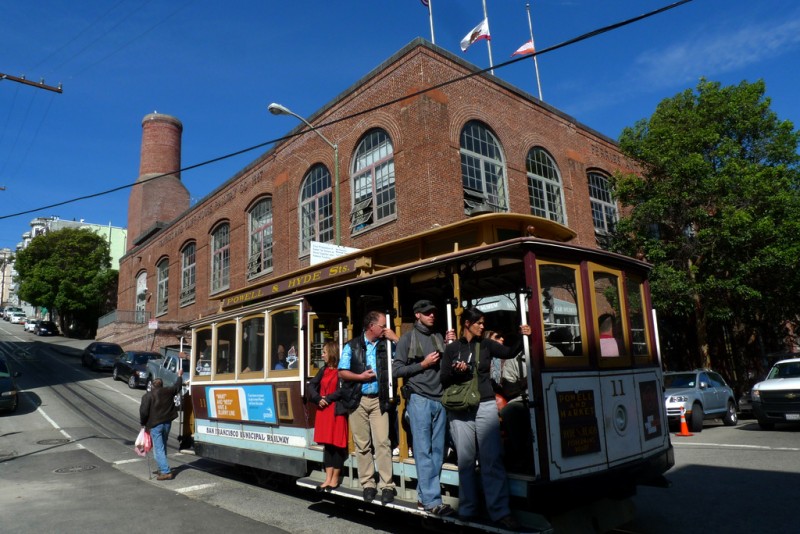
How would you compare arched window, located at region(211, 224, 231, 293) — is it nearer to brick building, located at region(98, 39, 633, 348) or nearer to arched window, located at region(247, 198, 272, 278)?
brick building, located at region(98, 39, 633, 348)

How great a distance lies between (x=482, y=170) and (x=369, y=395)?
14175 mm

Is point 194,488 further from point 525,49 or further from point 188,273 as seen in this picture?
point 188,273

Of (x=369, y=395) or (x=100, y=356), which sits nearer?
(x=369, y=395)

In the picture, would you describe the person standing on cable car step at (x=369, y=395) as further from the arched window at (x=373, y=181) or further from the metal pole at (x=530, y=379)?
the arched window at (x=373, y=181)

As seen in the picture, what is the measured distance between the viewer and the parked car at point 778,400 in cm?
1279

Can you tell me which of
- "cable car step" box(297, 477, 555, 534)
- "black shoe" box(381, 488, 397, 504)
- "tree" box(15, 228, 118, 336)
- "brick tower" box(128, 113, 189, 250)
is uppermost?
"brick tower" box(128, 113, 189, 250)

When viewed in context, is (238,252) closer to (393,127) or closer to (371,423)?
(393,127)

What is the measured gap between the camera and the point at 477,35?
20766mm

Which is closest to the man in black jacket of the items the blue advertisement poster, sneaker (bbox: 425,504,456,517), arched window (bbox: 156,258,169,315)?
the blue advertisement poster

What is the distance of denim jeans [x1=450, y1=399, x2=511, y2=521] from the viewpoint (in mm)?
4918

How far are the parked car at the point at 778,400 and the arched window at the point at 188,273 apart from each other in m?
28.2

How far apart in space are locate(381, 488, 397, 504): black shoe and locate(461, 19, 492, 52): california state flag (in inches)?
726

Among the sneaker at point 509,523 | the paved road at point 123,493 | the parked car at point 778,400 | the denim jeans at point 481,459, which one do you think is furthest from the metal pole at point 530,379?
the parked car at point 778,400

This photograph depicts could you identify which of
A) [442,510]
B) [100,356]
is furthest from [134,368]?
[442,510]
